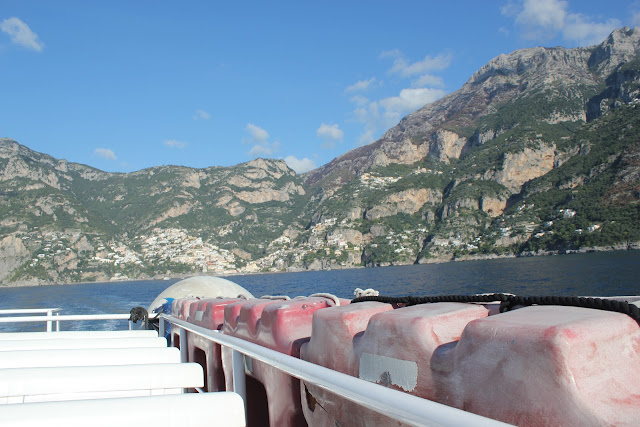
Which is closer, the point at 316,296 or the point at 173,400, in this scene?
the point at 173,400

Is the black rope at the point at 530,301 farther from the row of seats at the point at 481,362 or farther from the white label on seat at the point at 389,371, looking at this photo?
the white label on seat at the point at 389,371

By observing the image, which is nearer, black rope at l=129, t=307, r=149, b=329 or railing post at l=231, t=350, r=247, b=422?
railing post at l=231, t=350, r=247, b=422

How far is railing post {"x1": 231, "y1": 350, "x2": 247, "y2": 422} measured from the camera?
8.05 ft

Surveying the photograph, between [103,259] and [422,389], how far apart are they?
20646 centimetres

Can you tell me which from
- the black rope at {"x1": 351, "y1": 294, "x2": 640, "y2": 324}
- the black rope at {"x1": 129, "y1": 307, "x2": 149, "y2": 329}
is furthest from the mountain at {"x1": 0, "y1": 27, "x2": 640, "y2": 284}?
the black rope at {"x1": 351, "y1": 294, "x2": 640, "y2": 324}

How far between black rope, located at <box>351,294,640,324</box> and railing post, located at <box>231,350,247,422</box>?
0.82 m

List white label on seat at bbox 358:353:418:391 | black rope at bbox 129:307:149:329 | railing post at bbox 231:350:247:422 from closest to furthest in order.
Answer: white label on seat at bbox 358:353:418:391 < railing post at bbox 231:350:247:422 < black rope at bbox 129:307:149:329

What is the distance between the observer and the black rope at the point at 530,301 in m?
1.60

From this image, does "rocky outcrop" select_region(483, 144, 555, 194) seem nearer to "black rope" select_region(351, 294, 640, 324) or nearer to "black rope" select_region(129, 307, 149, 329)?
"black rope" select_region(129, 307, 149, 329)

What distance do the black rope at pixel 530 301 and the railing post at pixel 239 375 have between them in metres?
0.82

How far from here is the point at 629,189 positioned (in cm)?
11225

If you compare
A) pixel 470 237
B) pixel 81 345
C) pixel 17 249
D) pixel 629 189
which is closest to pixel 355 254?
pixel 470 237

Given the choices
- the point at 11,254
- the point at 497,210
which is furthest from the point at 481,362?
the point at 11,254

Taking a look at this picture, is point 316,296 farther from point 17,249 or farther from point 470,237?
point 17,249
